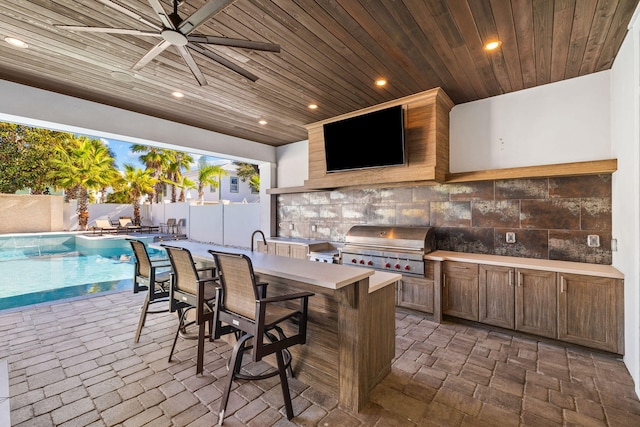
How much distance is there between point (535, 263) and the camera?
307 cm

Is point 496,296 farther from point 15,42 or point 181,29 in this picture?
point 15,42

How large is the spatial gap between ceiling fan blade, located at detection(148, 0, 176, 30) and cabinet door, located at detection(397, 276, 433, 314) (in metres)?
3.60

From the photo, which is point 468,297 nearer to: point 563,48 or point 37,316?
point 563,48

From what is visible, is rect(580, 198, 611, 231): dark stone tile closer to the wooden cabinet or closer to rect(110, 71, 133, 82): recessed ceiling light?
the wooden cabinet

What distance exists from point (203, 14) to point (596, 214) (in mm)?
4185

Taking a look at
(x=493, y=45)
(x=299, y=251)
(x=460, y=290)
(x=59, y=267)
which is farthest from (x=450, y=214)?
(x=59, y=267)

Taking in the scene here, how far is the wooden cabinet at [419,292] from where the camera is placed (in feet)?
11.8

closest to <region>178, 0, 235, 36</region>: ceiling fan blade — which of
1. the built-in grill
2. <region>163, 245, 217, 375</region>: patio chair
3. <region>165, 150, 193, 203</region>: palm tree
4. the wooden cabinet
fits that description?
<region>163, 245, 217, 375</region>: patio chair

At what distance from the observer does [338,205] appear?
524 centimetres

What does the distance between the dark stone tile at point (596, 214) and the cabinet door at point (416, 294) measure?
1.80m

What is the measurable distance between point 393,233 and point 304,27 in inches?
113

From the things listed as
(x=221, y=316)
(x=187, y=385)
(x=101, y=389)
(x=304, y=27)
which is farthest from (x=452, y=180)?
(x=101, y=389)

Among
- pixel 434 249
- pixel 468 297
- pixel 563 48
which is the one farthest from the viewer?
pixel 434 249

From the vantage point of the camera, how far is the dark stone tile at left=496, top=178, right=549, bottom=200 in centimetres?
336
